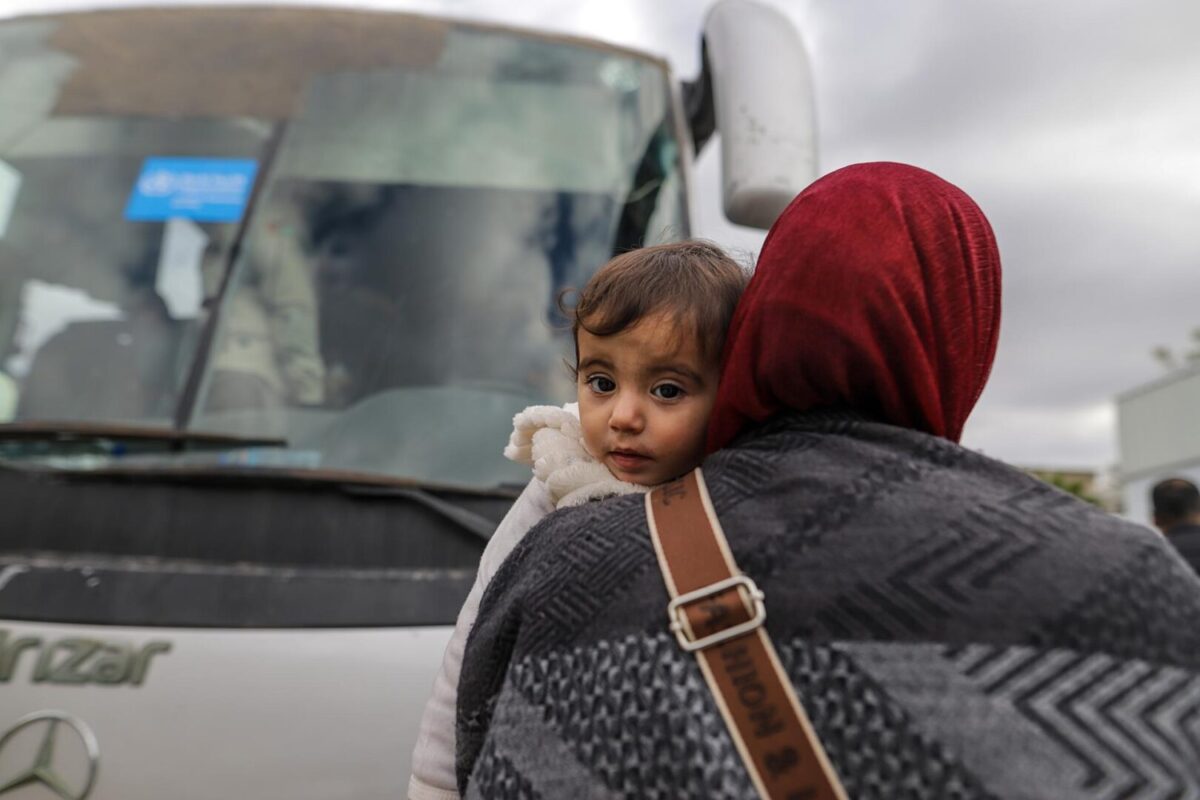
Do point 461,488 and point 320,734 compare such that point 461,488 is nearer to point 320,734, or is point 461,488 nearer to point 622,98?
point 320,734

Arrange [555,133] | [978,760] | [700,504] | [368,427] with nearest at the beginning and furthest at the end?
[978,760] < [700,504] < [368,427] < [555,133]

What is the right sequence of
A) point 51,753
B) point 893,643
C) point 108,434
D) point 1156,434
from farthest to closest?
point 1156,434 → point 108,434 → point 51,753 → point 893,643

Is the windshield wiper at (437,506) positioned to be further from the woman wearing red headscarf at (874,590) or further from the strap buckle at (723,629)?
the strap buckle at (723,629)

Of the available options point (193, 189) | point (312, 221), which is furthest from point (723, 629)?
point (193, 189)

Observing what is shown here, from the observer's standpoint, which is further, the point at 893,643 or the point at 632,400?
the point at 632,400

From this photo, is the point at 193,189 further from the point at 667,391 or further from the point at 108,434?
the point at 667,391

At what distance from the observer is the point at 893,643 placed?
2.68ft

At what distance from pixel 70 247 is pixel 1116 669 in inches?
112

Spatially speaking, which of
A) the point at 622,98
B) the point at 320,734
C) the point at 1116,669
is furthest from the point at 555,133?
the point at 1116,669

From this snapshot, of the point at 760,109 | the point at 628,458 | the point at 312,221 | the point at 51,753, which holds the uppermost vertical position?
the point at 628,458

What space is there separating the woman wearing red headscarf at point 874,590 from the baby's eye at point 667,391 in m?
0.22

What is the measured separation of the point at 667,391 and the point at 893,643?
0.51 m

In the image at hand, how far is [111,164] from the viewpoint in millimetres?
3053

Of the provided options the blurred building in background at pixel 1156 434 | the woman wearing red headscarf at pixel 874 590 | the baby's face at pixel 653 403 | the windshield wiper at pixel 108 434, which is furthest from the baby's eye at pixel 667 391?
the blurred building in background at pixel 1156 434
